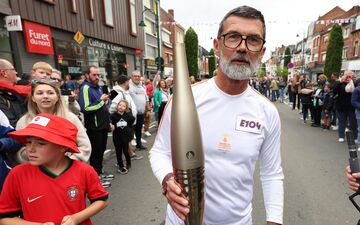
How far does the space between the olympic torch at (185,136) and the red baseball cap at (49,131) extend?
0.94 m

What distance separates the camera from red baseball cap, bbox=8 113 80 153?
1.42m

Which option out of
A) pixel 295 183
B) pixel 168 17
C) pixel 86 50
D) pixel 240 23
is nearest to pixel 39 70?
pixel 240 23

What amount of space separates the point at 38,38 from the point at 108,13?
20.8 ft

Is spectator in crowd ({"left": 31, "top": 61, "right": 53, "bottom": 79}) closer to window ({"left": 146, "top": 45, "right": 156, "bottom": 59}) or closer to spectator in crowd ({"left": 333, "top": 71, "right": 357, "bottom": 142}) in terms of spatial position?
spectator in crowd ({"left": 333, "top": 71, "right": 357, "bottom": 142})

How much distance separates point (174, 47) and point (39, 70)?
3.03m

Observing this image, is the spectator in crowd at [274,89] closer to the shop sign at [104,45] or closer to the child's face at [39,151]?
the shop sign at [104,45]

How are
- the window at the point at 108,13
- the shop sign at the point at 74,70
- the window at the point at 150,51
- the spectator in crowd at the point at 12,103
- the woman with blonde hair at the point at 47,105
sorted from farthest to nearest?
the window at the point at 150,51
the window at the point at 108,13
the shop sign at the point at 74,70
the spectator in crowd at the point at 12,103
the woman with blonde hair at the point at 47,105

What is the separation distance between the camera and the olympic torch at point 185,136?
0.82 meters

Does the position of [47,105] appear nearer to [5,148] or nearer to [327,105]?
[5,148]

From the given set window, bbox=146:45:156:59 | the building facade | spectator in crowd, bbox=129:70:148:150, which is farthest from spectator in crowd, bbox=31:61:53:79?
window, bbox=146:45:156:59

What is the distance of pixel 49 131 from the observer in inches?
57.2

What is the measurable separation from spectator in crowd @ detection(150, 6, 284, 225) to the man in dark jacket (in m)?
3.05

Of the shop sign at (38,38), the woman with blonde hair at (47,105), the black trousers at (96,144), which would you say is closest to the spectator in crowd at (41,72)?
the woman with blonde hair at (47,105)

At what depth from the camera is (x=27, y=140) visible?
4.95ft
